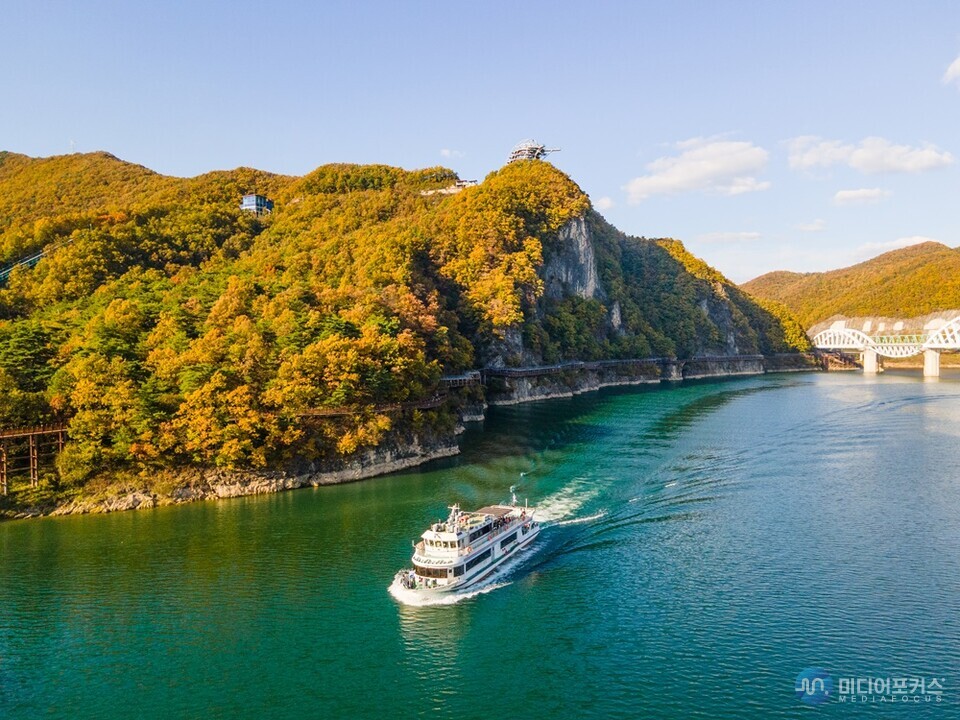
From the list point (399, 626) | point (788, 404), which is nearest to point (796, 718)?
point (399, 626)

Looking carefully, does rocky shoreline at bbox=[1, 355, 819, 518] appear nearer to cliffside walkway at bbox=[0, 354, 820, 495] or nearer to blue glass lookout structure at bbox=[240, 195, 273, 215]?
cliffside walkway at bbox=[0, 354, 820, 495]

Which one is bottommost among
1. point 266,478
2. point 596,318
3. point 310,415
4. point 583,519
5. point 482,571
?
point 482,571

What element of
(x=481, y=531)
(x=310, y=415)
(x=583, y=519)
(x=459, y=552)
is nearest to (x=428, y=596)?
(x=459, y=552)

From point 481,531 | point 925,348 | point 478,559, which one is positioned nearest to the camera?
point 478,559

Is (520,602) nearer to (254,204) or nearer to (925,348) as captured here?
(254,204)

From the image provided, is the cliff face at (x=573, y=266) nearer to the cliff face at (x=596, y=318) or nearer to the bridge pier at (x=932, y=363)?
the cliff face at (x=596, y=318)

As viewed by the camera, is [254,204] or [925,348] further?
[925,348]

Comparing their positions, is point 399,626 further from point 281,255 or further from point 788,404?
point 788,404
